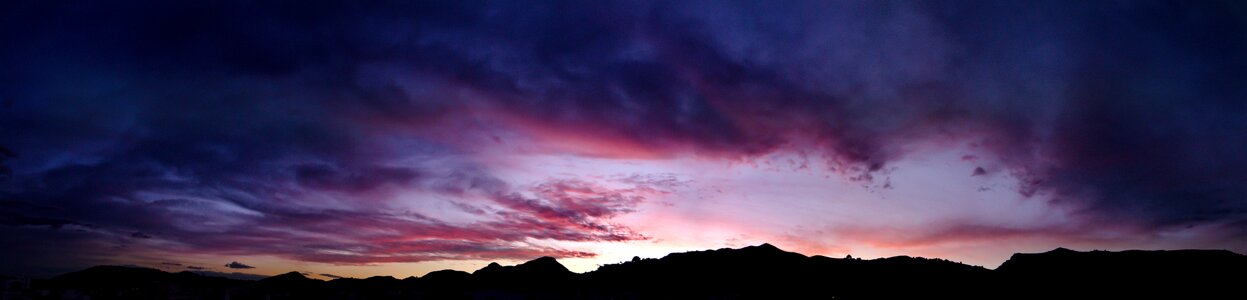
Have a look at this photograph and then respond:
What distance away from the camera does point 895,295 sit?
85.6m

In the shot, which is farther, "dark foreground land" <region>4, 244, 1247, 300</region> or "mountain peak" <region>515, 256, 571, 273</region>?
"mountain peak" <region>515, 256, 571, 273</region>

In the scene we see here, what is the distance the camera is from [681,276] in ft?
373

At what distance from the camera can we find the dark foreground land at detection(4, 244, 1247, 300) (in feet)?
183

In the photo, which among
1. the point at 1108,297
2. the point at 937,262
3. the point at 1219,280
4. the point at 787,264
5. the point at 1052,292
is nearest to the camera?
the point at 1219,280

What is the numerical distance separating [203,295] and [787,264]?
311ft

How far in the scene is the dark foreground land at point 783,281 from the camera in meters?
55.8

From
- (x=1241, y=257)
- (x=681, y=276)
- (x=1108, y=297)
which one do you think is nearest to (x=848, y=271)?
(x=681, y=276)

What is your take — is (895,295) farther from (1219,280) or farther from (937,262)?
(1219,280)

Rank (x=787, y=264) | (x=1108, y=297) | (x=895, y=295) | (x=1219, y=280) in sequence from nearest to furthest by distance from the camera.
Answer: (x=1219, y=280), (x=1108, y=297), (x=895, y=295), (x=787, y=264)

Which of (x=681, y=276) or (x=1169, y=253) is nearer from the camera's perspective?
(x=1169, y=253)

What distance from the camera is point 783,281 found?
99938 millimetres

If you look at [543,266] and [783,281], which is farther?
[543,266]

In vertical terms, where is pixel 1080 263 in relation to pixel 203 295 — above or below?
above

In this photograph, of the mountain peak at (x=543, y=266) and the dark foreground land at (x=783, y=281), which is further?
the mountain peak at (x=543, y=266)
